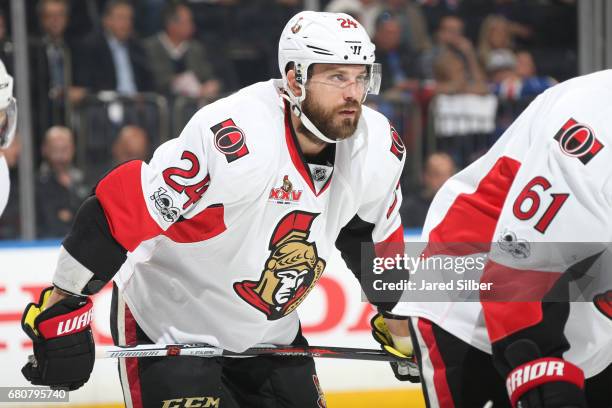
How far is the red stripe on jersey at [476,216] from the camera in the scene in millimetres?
2639

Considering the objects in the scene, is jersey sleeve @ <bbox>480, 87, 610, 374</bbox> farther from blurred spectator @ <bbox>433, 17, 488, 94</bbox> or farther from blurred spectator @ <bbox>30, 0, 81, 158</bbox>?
blurred spectator @ <bbox>433, 17, 488, 94</bbox>

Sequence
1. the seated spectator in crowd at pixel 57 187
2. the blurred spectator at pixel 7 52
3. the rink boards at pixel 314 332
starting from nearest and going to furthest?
the rink boards at pixel 314 332, the seated spectator in crowd at pixel 57 187, the blurred spectator at pixel 7 52

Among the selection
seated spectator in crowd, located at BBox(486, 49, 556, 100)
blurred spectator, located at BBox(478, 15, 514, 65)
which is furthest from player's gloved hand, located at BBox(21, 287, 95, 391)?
blurred spectator, located at BBox(478, 15, 514, 65)

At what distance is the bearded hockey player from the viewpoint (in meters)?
2.95

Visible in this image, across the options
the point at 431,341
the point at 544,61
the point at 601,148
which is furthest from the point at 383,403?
the point at 544,61

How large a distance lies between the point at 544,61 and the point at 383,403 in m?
4.03

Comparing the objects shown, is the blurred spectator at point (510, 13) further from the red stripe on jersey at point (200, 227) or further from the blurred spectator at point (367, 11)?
the red stripe on jersey at point (200, 227)

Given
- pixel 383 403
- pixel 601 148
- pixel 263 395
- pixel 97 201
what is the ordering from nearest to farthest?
1. pixel 601 148
2. pixel 97 201
3. pixel 263 395
4. pixel 383 403

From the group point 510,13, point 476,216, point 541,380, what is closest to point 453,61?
point 510,13

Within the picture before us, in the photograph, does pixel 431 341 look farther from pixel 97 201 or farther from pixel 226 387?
pixel 97 201

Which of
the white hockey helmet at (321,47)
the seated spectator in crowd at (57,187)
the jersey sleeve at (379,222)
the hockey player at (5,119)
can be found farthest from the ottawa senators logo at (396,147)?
the seated spectator in crowd at (57,187)

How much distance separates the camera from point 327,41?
3.04m

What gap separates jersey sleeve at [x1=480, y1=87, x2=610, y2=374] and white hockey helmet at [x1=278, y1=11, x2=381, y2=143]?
78 cm

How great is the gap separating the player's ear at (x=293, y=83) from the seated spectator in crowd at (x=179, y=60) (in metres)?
3.53
